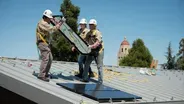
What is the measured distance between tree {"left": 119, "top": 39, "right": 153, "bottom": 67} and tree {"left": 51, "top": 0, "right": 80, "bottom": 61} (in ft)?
76.9

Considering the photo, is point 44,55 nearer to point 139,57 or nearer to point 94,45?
point 94,45

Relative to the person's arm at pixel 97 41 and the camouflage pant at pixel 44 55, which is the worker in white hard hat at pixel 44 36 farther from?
the person's arm at pixel 97 41

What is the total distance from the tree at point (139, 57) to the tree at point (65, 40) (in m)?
23.4

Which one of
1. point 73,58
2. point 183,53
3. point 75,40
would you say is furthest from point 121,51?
point 75,40

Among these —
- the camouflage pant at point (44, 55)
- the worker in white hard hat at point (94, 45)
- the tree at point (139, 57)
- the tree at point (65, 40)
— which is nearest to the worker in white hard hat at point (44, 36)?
the camouflage pant at point (44, 55)

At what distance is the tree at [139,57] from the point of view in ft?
170

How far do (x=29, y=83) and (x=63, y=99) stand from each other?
116cm

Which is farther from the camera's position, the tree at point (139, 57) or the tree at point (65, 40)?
the tree at point (139, 57)

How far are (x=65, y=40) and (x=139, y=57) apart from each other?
26.1 meters

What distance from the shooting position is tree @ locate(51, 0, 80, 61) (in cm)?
3011

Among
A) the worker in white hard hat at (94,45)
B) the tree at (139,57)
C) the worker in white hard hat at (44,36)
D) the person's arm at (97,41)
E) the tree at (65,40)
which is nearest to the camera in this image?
the worker in white hard hat at (44,36)

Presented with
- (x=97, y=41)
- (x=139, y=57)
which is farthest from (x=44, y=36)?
(x=139, y=57)

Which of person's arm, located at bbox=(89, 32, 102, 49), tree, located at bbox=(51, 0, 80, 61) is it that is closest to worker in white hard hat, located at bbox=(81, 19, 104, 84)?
person's arm, located at bbox=(89, 32, 102, 49)

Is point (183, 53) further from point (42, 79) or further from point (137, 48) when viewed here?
point (42, 79)
